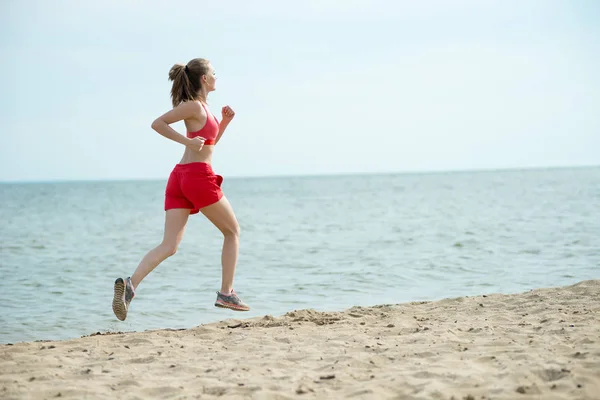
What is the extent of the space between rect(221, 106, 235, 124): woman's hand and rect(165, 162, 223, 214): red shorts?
58 centimetres

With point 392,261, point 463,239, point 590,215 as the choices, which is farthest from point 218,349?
point 590,215

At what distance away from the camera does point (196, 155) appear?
18.0ft

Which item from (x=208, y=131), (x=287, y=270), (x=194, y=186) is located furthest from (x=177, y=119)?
(x=287, y=270)

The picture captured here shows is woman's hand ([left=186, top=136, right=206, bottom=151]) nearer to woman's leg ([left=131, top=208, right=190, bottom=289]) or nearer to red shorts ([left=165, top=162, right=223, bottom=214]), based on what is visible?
red shorts ([left=165, top=162, right=223, bottom=214])

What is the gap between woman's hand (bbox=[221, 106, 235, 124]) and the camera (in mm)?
5898

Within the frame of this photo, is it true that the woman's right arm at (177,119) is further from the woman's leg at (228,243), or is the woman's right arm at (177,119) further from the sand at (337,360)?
the sand at (337,360)

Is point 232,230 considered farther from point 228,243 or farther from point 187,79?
point 187,79

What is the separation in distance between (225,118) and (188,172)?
724 mm

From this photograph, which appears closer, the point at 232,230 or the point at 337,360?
the point at 337,360

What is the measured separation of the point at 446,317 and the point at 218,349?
2.29 metres

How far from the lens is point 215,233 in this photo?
884 inches

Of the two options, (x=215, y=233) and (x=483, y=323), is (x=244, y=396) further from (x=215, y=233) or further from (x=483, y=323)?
(x=215, y=233)

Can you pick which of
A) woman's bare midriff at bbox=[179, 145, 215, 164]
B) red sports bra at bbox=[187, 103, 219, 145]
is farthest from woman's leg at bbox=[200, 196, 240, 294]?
red sports bra at bbox=[187, 103, 219, 145]

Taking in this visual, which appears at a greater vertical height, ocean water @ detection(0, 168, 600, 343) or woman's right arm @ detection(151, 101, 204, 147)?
woman's right arm @ detection(151, 101, 204, 147)
